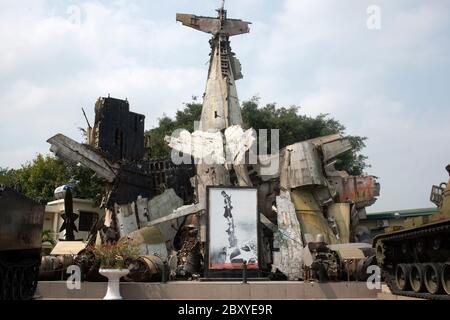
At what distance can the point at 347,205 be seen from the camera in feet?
87.9

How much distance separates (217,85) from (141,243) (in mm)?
11511

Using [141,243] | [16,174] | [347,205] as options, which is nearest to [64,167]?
[16,174]

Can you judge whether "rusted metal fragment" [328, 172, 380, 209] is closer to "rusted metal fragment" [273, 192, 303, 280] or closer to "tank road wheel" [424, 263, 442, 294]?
"rusted metal fragment" [273, 192, 303, 280]

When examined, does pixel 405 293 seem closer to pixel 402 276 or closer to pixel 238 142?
pixel 402 276

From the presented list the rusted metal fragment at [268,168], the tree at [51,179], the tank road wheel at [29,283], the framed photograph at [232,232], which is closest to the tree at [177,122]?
the tree at [51,179]

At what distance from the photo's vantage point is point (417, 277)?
12562mm

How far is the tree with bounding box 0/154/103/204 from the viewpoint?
41162mm

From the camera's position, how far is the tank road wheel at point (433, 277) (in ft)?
36.5

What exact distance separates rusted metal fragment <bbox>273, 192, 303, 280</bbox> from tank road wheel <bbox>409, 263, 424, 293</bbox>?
9.10m

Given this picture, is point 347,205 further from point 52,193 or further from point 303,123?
point 52,193

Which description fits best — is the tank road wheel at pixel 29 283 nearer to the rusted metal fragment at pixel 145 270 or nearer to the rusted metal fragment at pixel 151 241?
the rusted metal fragment at pixel 145 270

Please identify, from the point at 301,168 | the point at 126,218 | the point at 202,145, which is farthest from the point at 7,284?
the point at 301,168

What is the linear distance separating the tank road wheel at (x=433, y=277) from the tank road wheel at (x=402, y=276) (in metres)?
0.98
